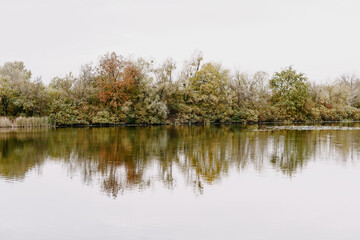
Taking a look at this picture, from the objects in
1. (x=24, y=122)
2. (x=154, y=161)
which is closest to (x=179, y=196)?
(x=154, y=161)

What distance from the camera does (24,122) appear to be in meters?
44.0

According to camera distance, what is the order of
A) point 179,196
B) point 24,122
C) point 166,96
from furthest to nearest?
point 166,96
point 24,122
point 179,196

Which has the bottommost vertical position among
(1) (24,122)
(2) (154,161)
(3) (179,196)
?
(3) (179,196)

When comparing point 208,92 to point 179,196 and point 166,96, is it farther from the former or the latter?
point 179,196

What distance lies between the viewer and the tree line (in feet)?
163

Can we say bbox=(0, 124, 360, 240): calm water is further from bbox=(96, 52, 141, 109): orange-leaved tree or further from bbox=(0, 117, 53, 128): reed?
bbox=(96, 52, 141, 109): orange-leaved tree

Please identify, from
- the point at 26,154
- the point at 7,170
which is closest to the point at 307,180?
the point at 7,170

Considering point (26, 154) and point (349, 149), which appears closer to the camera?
point (26, 154)

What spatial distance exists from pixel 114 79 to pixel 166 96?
9.07 metres

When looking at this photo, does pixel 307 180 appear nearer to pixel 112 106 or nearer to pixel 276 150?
pixel 276 150

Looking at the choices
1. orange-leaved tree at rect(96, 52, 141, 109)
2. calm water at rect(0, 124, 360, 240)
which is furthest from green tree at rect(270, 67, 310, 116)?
calm water at rect(0, 124, 360, 240)

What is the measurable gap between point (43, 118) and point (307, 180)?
4051 cm

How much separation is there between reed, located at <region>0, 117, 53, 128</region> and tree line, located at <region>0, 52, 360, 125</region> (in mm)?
1906

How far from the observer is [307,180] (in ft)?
42.9
